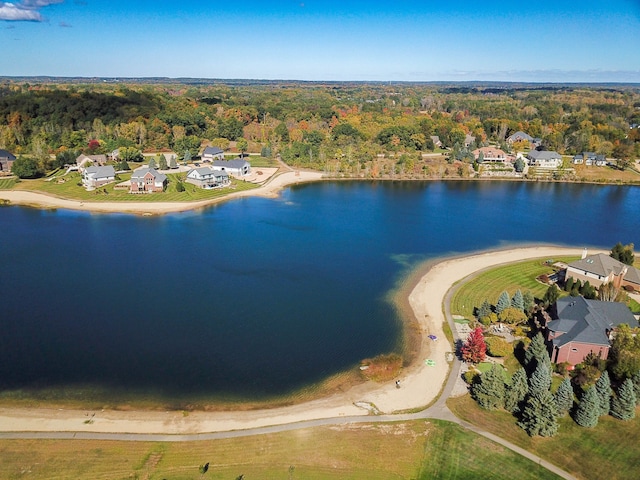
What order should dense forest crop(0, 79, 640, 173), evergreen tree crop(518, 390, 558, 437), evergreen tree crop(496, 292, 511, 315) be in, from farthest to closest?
dense forest crop(0, 79, 640, 173) → evergreen tree crop(496, 292, 511, 315) → evergreen tree crop(518, 390, 558, 437)

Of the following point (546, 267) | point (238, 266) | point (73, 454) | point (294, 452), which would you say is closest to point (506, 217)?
point (546, 267)

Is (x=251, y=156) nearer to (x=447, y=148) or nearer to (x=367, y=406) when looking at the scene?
(x=447, y=148)

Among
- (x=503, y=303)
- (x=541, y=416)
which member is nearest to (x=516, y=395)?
(x=541, y=416)

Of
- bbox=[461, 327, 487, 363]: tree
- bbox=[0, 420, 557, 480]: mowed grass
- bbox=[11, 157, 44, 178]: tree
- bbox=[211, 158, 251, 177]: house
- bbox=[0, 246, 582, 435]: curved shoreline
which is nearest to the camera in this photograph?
bbox=[0, 420, 557, 480]: mowed grass

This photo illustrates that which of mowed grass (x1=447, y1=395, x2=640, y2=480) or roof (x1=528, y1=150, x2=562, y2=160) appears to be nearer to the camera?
mowed grass (x1=447, y1=395, x2=640, y2=480)

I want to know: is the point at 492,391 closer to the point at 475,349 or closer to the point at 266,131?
the point at 475,349

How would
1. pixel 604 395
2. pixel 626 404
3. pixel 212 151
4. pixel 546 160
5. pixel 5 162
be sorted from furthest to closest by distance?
1. pixel 546 160
2. pixel 212 151
3. pixel 5 162
4. pixel 604 395
5. pixel 626 404

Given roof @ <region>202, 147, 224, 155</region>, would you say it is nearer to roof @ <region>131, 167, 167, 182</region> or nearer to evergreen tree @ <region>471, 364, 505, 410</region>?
roof @ <region>131, 167, 167, 182</region>

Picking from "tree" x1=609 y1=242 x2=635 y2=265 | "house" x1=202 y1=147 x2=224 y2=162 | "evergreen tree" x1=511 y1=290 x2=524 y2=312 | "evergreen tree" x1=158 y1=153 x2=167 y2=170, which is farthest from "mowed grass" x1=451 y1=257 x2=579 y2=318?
"house" x1=202 y1=147 x2=224 y2=162
